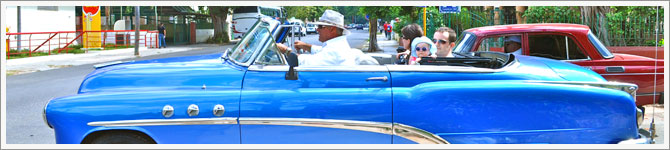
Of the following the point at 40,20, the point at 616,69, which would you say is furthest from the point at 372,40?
the point at 616,69

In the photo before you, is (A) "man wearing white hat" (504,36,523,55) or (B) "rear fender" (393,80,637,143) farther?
(A) "man wearing white hat" (504,36,523,55)

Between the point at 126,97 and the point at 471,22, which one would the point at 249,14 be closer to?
the point at 471,22

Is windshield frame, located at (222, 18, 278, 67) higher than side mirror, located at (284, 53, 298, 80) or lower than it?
higher

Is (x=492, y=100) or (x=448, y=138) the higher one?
(x=492, y=100)

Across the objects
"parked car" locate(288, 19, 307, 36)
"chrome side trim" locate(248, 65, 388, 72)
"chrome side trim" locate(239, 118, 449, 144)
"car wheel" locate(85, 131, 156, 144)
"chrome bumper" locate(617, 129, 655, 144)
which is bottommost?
"chrome bumper" locate(617, 129, 655, 144)

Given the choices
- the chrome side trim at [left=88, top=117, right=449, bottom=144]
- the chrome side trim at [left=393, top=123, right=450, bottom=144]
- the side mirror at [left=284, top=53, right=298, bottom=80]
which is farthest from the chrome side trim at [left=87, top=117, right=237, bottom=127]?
the chrome side trim at [left=393, top=123, right=450, bottom=144]

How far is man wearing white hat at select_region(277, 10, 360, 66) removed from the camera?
4715 mm

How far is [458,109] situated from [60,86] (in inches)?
422

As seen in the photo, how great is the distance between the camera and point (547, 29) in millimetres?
7344

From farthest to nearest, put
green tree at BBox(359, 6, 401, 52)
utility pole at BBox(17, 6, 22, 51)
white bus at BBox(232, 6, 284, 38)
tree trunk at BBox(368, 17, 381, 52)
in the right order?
white bus at BBox(232, 6, 284, 38) → tree trunk at BBox(368, 17, 381, 52) → green tree at BBox(359, 6, 401, 52) → utility pole at BBox(17, 6, 22, 51)

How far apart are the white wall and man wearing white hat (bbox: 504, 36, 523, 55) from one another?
21.5m

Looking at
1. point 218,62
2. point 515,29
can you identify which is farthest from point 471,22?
point 218,62

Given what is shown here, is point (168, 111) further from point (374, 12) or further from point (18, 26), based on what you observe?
point (18, 26)

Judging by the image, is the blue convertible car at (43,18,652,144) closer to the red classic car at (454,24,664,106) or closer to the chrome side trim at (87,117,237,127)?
the chrome side trim at (87,117,237,127)
